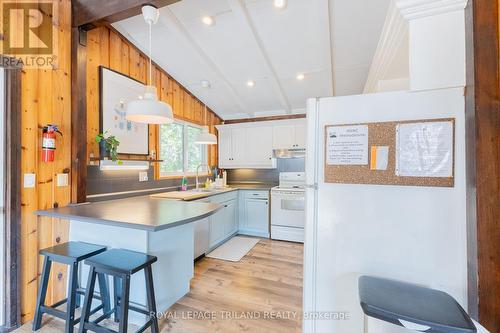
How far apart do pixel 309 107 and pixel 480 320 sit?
4.25 feet

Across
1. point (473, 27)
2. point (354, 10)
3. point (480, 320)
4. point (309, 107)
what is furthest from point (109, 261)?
point (354, 10)

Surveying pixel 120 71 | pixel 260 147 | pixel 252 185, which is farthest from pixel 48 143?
pixel 252 185

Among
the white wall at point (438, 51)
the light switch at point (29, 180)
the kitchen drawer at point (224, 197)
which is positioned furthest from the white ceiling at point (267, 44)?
the light switch at point (29, 180)

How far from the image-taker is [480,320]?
100cm

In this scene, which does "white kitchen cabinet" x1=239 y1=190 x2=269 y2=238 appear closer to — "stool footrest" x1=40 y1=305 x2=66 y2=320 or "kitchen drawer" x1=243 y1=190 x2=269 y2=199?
"kitchen drawer" x1=243 y1=190 x2=269 y2=199

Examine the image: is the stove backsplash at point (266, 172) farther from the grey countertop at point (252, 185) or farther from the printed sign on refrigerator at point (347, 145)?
the printed sign on refrigerator at point (347, 145)

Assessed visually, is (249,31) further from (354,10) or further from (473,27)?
(473,27)

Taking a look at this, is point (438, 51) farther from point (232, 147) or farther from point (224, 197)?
point (232, 147)

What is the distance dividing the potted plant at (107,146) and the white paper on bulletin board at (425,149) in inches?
101

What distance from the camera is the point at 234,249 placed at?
3447 mm

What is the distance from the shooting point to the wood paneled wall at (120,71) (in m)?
2.37

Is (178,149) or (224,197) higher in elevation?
(178,149)

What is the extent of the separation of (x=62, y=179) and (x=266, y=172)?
3369 millimetres

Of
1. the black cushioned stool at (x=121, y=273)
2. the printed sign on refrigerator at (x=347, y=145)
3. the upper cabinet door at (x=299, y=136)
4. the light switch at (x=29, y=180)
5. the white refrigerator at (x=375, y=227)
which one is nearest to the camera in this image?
the white refrigerator at (x=375, y=227)
